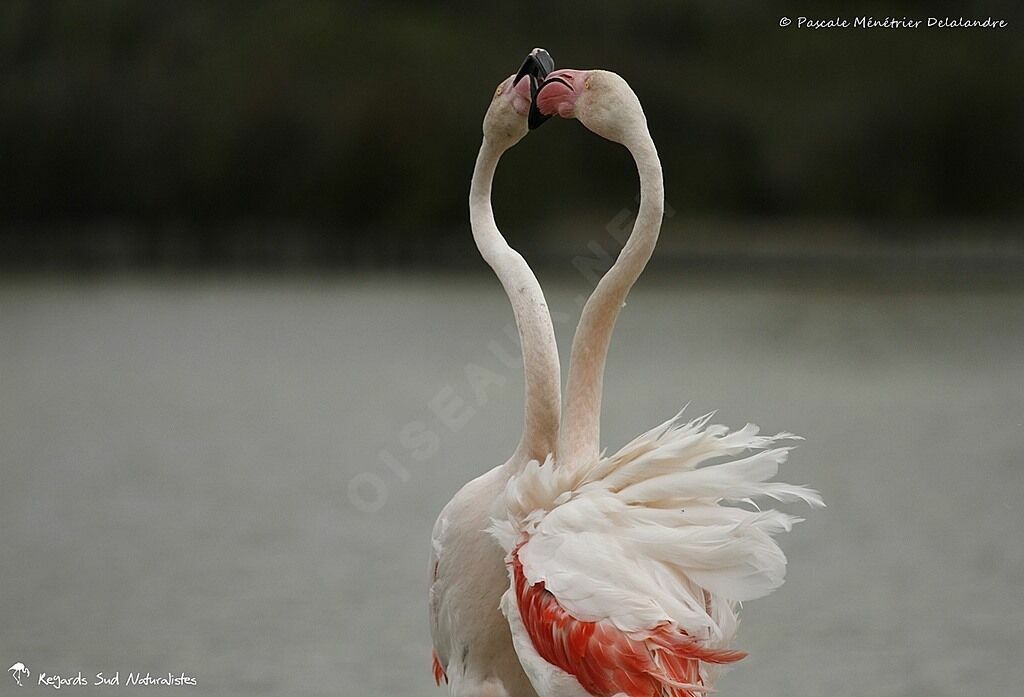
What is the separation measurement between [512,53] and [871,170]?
11.6 m

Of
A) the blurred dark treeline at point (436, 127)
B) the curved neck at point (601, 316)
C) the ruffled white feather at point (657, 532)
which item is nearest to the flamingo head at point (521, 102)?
the curved neck at point (601, 316)

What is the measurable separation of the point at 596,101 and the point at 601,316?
64cm

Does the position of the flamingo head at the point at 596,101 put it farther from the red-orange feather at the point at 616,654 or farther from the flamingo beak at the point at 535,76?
the red-orange feather at the point at 616,654

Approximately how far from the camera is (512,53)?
47.0m

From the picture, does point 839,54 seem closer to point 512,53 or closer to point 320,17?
point 512,53

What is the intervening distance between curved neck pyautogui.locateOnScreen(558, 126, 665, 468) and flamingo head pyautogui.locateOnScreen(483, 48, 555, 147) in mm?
324

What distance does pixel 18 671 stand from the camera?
6.63m

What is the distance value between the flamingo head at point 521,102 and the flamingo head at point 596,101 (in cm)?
6

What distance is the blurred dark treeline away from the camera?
42469 millimetres

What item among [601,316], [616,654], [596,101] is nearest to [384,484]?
[601,316]

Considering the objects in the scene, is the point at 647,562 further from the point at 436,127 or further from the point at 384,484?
the point at 436,127

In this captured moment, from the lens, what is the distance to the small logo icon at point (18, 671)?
653 centimetres

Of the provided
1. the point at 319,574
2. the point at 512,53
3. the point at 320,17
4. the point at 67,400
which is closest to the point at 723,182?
the point at 512,53

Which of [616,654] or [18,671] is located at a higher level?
[18,671]
